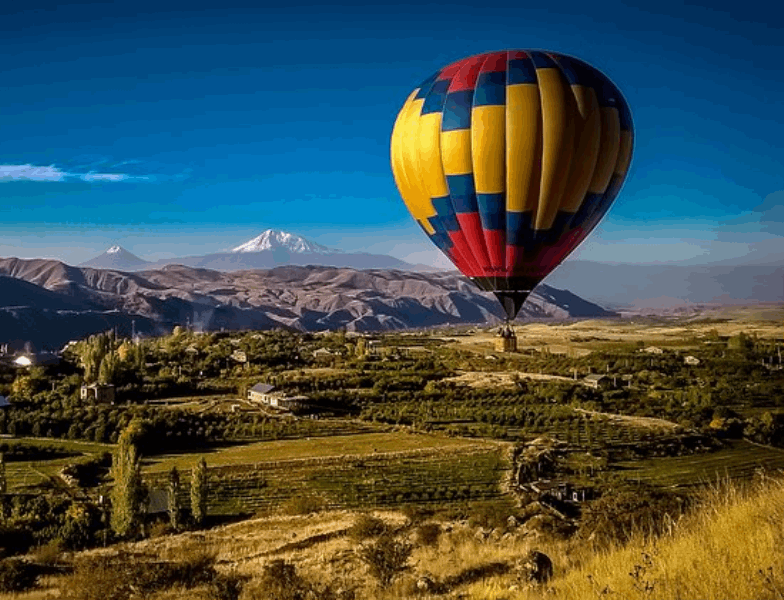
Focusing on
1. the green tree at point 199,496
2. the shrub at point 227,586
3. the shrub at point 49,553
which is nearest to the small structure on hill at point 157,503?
the green tree at point 199,496

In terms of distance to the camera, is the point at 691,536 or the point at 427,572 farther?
the point at 427,572

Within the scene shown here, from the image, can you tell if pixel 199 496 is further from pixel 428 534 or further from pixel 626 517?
pixel 626 517

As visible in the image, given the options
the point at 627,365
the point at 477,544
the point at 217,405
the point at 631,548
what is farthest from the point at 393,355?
the point at 631,548

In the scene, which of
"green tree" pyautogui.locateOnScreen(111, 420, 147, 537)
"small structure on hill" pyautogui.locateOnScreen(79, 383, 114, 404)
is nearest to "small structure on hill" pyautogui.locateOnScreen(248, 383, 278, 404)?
"small structure on hill" pyautogui.locateOnScreen(79, 383, 114, 404)

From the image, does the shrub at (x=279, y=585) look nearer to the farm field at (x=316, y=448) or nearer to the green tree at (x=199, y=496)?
the green tree at (x=199, y=496)

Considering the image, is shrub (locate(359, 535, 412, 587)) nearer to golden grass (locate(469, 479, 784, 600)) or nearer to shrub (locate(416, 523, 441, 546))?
shrub (locate(416, 523, 441, 546))

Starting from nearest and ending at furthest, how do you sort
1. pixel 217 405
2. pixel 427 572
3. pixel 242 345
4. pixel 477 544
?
pixel 427 572
pixel 477 544
pixel 217 405
pixel 242 345

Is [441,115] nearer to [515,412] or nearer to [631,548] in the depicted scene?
[631,548]
